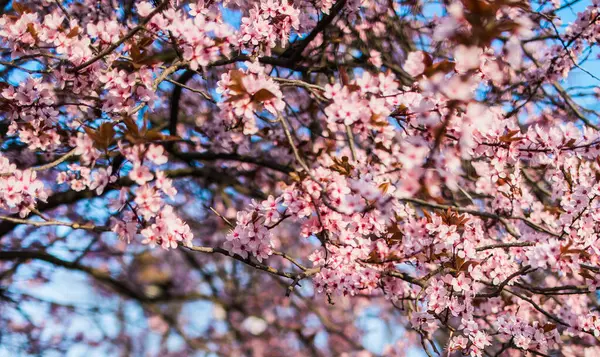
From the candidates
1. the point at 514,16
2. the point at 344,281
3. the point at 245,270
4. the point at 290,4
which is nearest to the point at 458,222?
the point at 344,281

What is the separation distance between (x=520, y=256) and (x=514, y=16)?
1.87m

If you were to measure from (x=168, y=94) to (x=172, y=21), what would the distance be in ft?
8.97

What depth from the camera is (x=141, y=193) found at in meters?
2.06

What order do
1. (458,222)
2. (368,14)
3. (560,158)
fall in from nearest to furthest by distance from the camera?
(458,222), (560,158), (368,14)

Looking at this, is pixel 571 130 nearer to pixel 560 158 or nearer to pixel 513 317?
pixel 560 158

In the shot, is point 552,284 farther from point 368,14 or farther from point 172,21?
point 172,21

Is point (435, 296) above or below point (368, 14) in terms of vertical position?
below

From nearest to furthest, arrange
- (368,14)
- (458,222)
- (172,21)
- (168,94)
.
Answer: (172,21), (458,222), (368,14), (168,94)

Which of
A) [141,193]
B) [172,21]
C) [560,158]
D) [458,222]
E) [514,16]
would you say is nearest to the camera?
[141,193]

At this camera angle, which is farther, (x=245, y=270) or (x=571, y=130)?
(x=245, y=270)

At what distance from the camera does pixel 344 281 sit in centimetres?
255

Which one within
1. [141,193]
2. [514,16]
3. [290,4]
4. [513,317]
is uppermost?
[514,16]

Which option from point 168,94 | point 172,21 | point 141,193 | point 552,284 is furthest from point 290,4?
point 552,284

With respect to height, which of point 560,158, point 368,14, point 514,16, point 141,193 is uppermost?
Result: point 368,14
